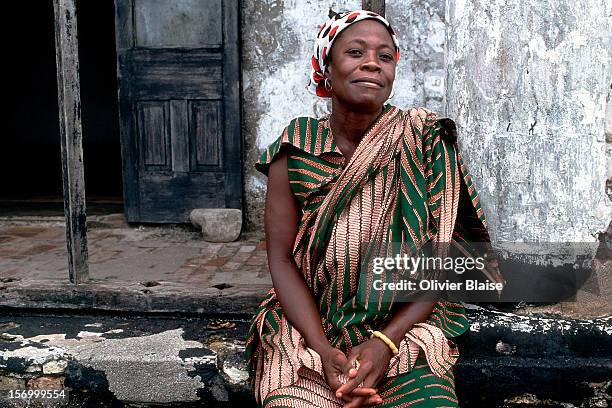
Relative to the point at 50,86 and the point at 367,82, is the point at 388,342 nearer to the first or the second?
the point at 367,82

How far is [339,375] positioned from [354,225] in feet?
1.52

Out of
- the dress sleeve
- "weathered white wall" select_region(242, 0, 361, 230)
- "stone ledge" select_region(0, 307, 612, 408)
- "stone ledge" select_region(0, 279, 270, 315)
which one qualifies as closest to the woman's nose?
the dress sleeve

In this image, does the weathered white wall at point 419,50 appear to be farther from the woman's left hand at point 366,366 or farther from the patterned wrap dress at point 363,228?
the woman's left hand at point 366,366

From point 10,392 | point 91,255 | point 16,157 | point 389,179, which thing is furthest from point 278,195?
point 16,157

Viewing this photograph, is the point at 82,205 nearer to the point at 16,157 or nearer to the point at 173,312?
the point at 173,312

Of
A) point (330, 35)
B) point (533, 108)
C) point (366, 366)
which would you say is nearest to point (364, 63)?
point (330, 35)

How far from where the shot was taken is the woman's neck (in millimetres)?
2122

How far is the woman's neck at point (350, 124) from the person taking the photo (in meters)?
2.12

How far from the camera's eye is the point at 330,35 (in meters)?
2.07

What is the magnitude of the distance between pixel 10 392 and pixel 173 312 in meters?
0.73

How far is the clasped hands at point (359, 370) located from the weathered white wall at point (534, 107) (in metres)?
0.89

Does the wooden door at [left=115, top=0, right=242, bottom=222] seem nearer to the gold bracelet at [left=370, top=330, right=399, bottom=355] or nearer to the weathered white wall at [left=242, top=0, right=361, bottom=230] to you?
the weathered white wall at [left=242, top=0, right=361, bottom=230]

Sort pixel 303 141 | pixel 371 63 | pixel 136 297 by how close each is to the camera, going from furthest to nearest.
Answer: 1. pixel 136 297
2. pixel 303 141
3. pixel 371 63

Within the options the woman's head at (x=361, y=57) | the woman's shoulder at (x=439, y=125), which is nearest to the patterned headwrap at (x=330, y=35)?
the woman's head at (x=361, y=57)
